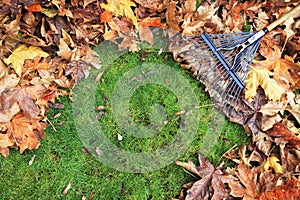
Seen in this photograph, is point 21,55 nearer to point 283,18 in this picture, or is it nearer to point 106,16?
point 106,16

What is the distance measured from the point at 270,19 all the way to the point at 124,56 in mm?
1209

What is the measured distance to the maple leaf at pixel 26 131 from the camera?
2484mm

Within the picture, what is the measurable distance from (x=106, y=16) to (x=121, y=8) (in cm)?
13

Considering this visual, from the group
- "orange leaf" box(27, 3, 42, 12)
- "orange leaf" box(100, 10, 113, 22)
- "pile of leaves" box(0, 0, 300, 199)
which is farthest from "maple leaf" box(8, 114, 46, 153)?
"orange leaf" box(100, 10, 113, 22)

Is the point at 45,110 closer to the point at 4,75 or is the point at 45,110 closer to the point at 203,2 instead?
the point at 4,75

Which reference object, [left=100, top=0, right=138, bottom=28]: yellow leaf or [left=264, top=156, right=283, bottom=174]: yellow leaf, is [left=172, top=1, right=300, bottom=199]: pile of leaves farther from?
[left=100, top=0, right=138, bottom=28]: yellow leaf

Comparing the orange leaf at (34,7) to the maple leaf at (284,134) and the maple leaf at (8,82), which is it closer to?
the maple leaf at (8,82)

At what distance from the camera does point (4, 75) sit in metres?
2.53

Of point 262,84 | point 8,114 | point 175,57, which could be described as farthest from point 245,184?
point 8,114

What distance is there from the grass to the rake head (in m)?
0.15

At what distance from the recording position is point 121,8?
2701 mm

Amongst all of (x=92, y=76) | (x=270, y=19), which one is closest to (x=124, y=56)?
(x=92, y=76)

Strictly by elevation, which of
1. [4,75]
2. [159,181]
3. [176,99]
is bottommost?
[159,181]

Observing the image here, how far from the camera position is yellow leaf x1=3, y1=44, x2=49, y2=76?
2.55 m
